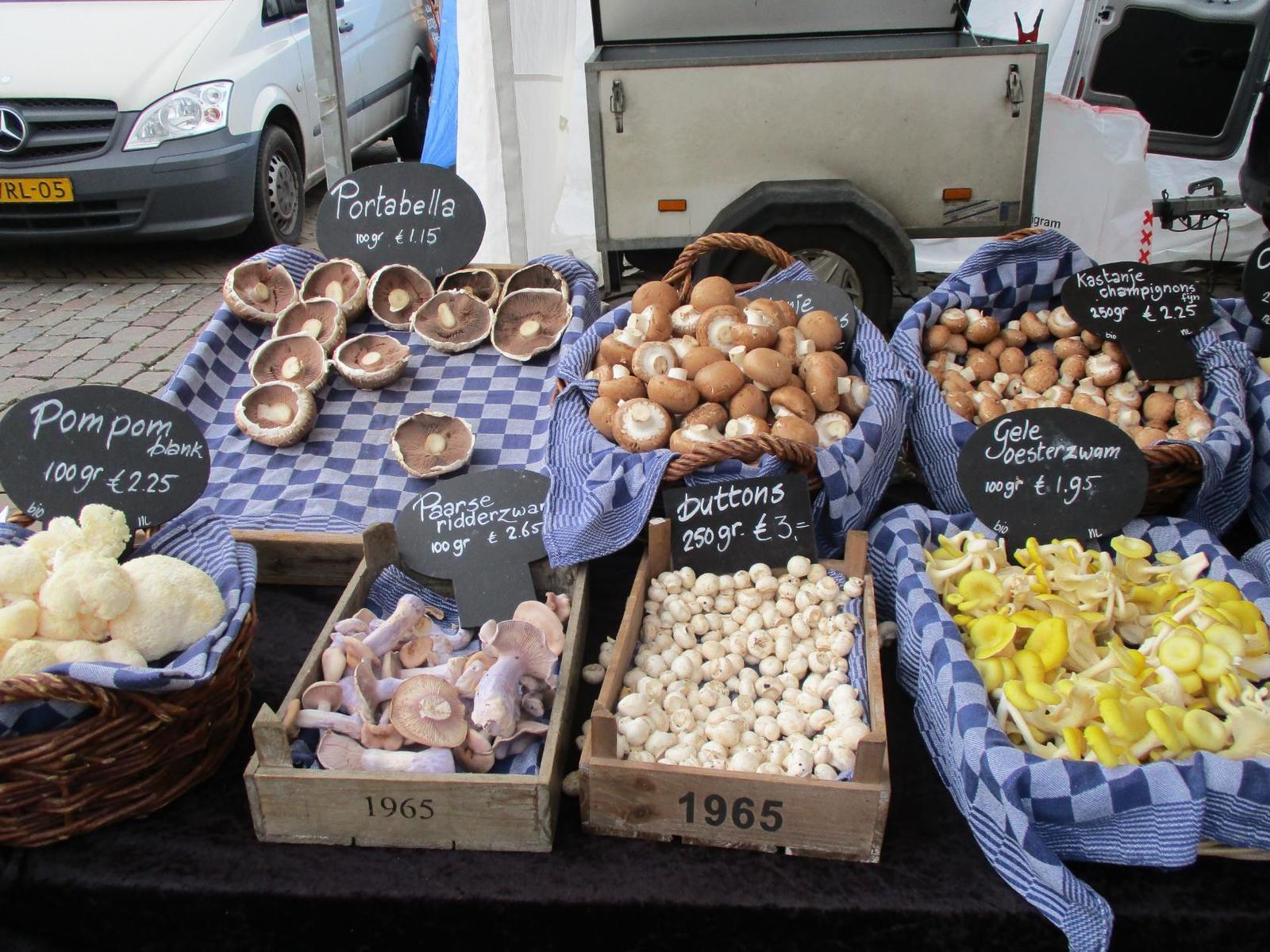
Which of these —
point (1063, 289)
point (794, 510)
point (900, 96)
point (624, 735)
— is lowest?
point (624, 735)

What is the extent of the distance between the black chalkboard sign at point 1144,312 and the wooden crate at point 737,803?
1.43 meters

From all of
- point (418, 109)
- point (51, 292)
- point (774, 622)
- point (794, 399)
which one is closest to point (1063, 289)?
point (794, 399)

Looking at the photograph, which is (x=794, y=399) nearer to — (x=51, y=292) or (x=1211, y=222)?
(x=1211, y=222)

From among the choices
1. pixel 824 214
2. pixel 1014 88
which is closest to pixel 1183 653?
pixel 824 214

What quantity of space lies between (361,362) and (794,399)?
1.31m

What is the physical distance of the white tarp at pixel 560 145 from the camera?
5215 mm

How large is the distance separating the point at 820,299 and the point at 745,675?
47.3 inches

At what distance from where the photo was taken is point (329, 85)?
481 centimetres

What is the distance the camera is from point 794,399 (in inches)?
83.5

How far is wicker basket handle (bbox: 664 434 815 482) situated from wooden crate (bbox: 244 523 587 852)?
0.60 meters

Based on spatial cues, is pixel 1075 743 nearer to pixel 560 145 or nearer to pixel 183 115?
pixel 560 145

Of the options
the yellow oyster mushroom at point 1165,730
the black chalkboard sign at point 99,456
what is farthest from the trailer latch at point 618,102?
the yellow oyster mushroom at point 1165,730

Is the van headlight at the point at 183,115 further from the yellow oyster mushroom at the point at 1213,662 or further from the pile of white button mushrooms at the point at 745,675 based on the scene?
the yellow oyster mushroom at the point at 1213,662

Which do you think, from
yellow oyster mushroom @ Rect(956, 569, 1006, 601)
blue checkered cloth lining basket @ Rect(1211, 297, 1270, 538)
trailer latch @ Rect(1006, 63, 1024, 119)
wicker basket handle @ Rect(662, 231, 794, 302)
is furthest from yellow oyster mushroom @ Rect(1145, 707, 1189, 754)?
trailer latch @ Rect(1006, 63, 1024, 119)
